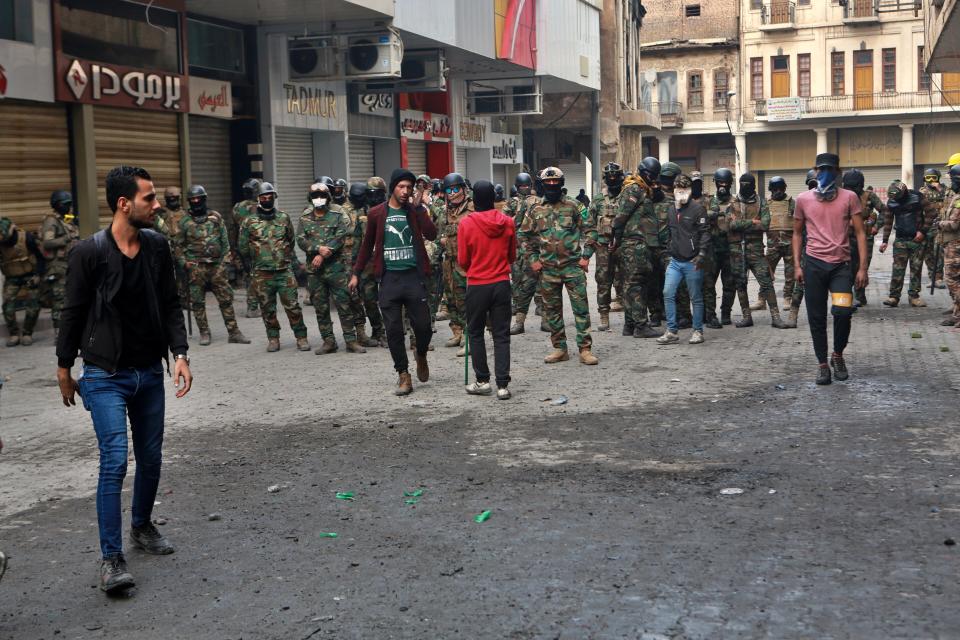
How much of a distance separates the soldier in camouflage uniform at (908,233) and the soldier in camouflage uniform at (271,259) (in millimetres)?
8058

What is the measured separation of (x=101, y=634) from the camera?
185 inches

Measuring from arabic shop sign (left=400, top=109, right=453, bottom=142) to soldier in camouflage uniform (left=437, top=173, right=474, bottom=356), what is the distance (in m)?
14.7

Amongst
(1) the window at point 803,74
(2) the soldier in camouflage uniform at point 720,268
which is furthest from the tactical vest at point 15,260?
(1) the window at point 803,74

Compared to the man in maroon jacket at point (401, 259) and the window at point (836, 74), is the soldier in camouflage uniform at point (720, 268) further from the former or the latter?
the window at point (836, 74)

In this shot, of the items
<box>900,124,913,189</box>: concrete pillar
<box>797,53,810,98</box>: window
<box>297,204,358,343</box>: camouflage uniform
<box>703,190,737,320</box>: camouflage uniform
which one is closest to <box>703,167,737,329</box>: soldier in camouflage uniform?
<box>703,190,737,320</box>: camouflage uniform

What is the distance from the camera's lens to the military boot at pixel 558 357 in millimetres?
11594

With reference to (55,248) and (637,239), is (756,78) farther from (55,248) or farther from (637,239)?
(55,248)

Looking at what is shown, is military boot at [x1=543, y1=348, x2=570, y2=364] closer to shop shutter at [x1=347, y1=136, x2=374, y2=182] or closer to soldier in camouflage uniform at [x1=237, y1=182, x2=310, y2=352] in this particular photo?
soldier in camouflage uniform at [x1=237, y1=182, x2=310, y2=352]

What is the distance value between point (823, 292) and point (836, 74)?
52.0m

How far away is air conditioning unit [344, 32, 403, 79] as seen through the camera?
845 inches

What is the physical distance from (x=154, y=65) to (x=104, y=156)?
1.89 metres

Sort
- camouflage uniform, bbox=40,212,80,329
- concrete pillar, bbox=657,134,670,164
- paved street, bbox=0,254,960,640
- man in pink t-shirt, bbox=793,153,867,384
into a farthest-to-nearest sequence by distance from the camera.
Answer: concrete pillar, bbox=657,134,670,164 → camouflage uniform, bbox=40,212,80,329 → man in pink t-shirt, bbox=793,153,867,384 → paved street, bbox=0,254,960,640

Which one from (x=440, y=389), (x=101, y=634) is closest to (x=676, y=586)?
(x=101, y=634)

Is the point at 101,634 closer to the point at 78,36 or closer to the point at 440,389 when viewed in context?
the point at 440,389
